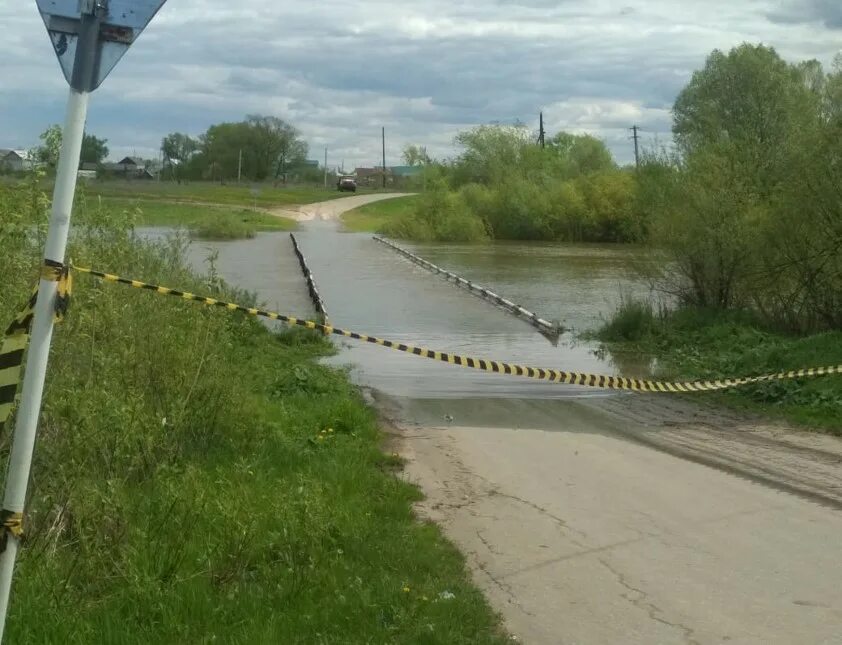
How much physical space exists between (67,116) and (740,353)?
1550 centimetres

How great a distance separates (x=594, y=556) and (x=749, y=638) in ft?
5.29

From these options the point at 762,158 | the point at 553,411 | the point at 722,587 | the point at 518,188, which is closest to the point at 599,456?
the point at 553,411

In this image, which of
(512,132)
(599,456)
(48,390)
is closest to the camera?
(48,390)

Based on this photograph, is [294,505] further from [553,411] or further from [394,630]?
[553,411]

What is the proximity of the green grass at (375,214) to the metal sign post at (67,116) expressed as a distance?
66557 mm

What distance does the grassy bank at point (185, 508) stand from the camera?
560 cm

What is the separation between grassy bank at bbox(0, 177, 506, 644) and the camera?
560 cm

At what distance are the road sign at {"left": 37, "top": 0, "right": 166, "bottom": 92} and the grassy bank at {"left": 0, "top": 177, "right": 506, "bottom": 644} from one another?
270 centimetres

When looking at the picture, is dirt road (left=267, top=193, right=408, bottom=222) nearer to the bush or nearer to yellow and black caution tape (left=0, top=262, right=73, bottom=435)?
the bush

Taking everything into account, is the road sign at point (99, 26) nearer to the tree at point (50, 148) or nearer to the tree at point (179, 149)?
the tree at point (50, 148)

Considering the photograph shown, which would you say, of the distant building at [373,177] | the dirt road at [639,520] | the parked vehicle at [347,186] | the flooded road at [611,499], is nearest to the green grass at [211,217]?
the parked vehicle at [347,186]

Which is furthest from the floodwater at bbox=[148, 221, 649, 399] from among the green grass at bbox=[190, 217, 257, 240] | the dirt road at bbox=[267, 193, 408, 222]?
the dirt road at bbox=[267, 193, 408, 222]

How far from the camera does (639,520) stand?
8.25 metres

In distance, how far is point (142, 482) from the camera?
795 centimetres
